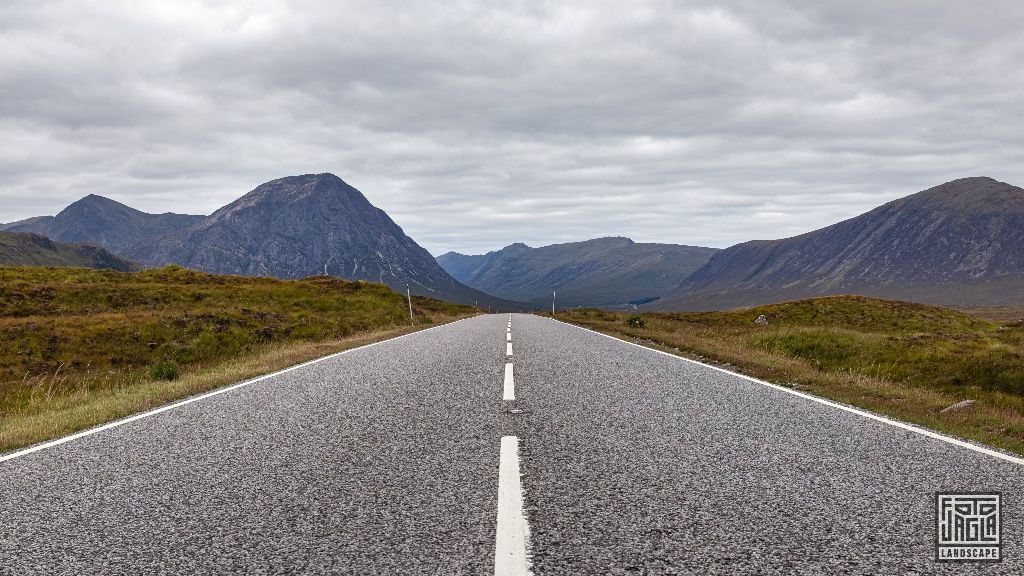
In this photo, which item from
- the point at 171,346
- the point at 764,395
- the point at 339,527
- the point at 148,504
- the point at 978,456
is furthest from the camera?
the point at 171,346

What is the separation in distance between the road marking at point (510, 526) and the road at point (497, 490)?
20mm

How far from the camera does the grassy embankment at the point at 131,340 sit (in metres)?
11.9

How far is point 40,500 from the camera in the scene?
5.35m

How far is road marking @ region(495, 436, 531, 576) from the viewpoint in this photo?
3838 millimetres

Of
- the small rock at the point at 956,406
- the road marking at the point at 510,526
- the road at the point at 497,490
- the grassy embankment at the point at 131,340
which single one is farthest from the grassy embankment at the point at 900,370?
the grassy embankment at the point at 131,340

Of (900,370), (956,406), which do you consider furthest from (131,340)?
(900,370)

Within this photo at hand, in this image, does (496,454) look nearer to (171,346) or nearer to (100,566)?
(100,566)

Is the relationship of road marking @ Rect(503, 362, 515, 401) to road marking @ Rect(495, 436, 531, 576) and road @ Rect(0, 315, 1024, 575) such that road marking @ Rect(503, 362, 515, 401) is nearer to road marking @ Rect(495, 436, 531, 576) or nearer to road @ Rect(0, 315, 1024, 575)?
road @ Rect(0, 315, 1024, 575)

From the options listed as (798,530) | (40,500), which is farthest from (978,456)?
(40,500)

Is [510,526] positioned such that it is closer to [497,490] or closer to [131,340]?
[497,490]

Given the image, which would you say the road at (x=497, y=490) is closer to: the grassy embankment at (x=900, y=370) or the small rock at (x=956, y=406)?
the grassy embankment at (x=900, y=370)

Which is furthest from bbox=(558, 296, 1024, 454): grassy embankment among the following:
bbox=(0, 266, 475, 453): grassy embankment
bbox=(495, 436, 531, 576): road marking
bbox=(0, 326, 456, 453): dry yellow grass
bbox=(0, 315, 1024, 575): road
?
bbox=(0, 266, 475, 453): grassy embankment

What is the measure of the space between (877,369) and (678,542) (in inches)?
697

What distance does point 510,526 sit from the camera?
4473 millimetres
